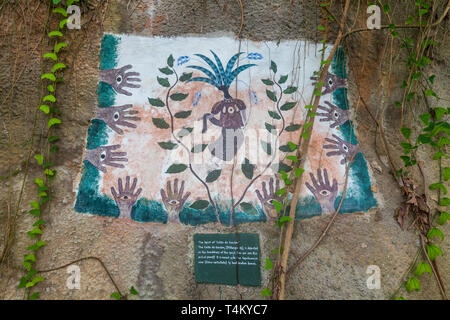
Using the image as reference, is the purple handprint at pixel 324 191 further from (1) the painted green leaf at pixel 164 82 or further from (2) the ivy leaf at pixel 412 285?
(1) the painted green leaf at pixel 164 82

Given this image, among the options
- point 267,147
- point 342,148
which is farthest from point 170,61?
point 342,148

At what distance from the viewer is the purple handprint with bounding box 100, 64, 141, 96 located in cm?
206

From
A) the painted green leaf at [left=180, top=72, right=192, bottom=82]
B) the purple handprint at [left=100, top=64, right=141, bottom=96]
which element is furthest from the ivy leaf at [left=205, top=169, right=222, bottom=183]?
the purple handprint at [left=100, top=64, right=141, bottom=96]

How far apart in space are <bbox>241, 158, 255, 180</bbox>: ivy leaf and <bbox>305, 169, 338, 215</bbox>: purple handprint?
1.03ft

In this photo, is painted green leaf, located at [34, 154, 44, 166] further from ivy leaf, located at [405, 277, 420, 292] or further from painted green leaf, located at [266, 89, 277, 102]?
ivy leaf, located at [405, 277, 420, 292]

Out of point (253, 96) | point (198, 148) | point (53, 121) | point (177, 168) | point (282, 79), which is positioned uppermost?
point (282, 79)

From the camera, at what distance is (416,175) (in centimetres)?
192

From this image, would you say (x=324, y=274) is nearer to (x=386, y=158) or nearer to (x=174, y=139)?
(x=386, y=158)

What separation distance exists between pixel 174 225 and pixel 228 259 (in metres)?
0.35

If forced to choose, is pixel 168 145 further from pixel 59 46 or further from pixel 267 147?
pixel 59 46

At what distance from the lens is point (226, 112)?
6.67 feet

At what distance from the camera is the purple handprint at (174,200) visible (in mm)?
1900

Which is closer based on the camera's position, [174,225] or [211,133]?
[174,225]

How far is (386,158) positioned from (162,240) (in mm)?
1356
